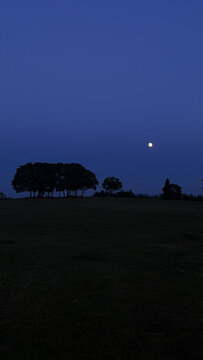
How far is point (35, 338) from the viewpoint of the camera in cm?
530

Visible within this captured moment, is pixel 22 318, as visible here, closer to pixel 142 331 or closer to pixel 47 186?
pixel 142 331

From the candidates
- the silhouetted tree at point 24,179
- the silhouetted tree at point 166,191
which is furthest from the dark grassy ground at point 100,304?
the silhouetted tree at point 24,179

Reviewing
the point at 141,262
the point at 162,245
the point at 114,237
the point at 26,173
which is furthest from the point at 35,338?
the point at 26,173

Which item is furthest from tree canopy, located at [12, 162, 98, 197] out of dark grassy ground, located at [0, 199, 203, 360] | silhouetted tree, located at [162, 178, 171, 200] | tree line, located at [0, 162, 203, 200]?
dark grassy ground, located at [0, 199, 203, 360]

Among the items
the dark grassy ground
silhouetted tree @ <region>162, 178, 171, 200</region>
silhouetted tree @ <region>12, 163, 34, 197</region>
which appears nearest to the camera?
the dark grassy ground

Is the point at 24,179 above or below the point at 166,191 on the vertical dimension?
above

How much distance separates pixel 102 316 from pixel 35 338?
1.40m

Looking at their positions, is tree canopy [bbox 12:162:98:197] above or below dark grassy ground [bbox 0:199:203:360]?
above

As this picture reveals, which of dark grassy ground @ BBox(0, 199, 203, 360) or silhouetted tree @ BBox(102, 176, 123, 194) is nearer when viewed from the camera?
dark grassy ground @ BBox(0, 199, 203, 360)

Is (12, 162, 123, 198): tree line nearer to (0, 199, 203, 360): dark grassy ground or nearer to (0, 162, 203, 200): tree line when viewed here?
(0, 162, 203, 200): tree line

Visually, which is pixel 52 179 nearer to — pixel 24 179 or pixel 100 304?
pixel 24 179

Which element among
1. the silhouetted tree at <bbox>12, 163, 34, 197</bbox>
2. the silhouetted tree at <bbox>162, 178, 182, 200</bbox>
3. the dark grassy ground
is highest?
the silhouetted tree at <bbox>12, 163, 34, 197</bbox>

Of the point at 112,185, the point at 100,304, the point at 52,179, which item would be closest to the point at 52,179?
the point at 52,179

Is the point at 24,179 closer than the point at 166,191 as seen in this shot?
No
